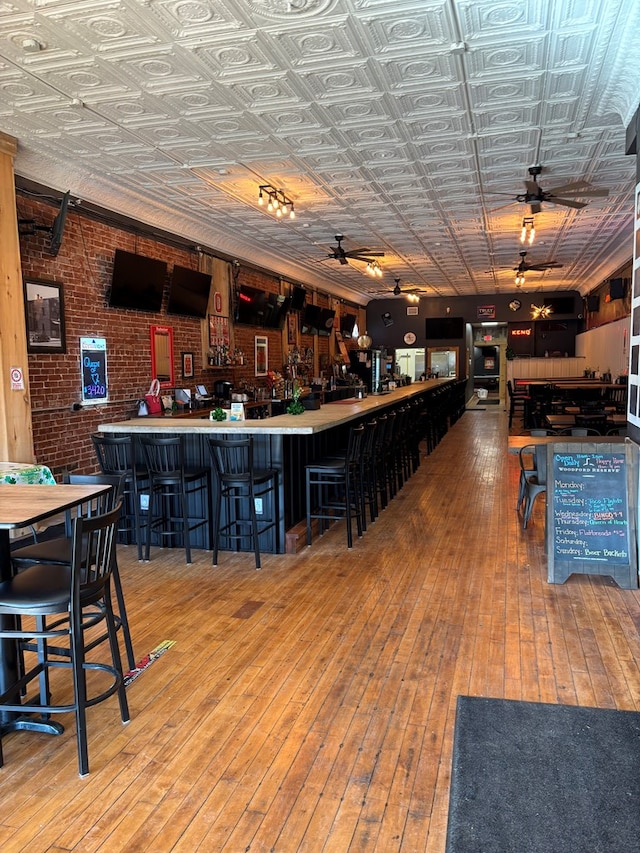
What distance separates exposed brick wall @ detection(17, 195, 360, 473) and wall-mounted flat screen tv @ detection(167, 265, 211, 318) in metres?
0.12

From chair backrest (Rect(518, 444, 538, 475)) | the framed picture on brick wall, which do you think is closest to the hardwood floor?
chair backrest (Rect(518, 444, 538, 475))

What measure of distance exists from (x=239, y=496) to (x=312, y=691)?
2036 millimetres

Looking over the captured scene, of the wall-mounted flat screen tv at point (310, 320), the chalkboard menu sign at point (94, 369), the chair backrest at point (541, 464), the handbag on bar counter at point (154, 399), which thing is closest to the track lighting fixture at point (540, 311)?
the wall-mounted flat screen tv at point (310, 320)

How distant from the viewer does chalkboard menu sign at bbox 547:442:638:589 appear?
4117 millimetres

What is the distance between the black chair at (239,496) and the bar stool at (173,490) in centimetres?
17

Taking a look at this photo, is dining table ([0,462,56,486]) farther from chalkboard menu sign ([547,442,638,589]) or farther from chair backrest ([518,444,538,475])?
chair backrest ([518,444,538,475])

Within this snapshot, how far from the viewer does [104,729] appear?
2586 millimetres

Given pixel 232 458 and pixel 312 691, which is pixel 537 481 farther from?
pixel 312 691

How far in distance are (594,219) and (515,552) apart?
18.4ft

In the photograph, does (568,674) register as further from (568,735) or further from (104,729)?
(104,729)

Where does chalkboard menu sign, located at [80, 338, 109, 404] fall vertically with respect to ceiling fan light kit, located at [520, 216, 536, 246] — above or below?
below

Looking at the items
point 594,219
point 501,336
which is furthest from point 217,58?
point 501,336

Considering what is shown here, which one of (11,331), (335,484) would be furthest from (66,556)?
(335,484)

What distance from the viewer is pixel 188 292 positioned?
8.12 m
